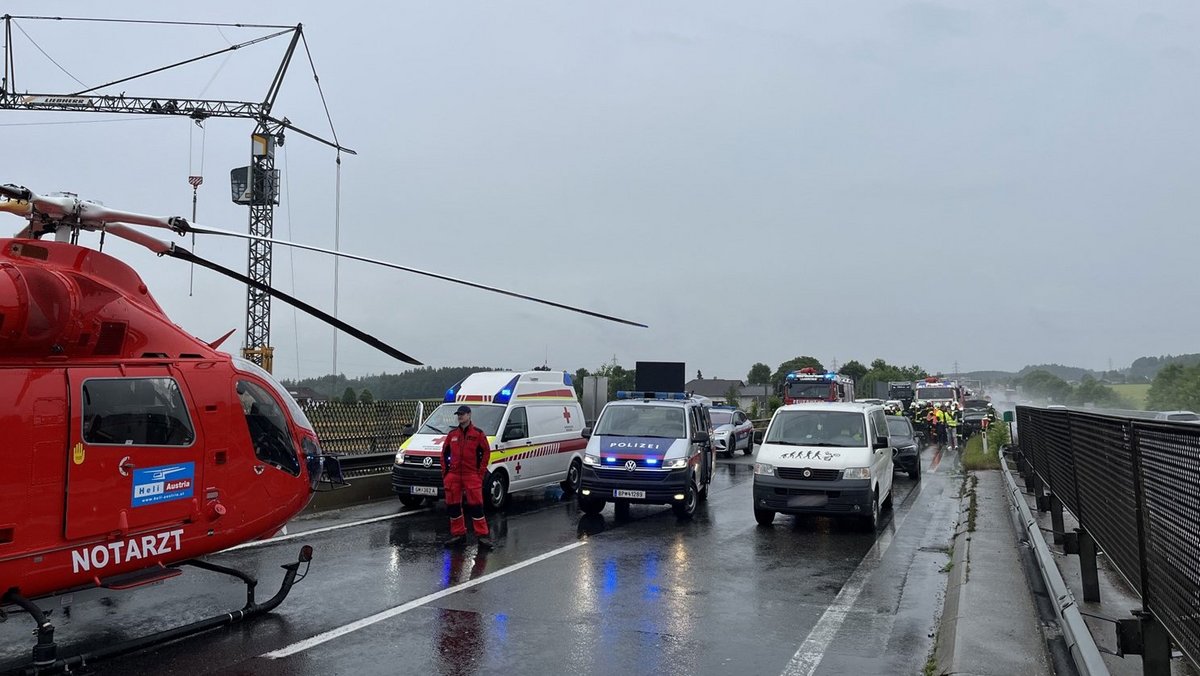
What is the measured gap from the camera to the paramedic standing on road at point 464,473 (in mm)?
11250

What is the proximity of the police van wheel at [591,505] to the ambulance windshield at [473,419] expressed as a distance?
195cm

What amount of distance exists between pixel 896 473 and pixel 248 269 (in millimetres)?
53431

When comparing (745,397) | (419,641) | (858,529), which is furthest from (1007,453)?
(745,397)

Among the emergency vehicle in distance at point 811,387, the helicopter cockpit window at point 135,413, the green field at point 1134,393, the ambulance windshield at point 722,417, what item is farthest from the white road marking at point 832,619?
the green field at point 1134,393

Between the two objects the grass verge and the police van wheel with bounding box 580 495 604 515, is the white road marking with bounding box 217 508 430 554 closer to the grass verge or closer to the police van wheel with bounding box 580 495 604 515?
the police van wheel with bounding box 580 495 604 515

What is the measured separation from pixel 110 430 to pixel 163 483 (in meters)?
0.62

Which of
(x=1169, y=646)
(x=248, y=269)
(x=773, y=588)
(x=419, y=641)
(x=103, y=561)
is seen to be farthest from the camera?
(x=248, y=269)

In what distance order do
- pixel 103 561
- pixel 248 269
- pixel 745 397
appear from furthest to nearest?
pixel 745 397 → pixel 248 269 → pixel 103 561

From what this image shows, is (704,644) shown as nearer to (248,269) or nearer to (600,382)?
(600,382)

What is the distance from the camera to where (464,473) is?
37.1ft

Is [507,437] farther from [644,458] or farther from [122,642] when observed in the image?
[122,642]

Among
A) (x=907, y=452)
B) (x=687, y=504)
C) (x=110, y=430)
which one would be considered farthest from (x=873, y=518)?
(x=110, y=430)

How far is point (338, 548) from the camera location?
10.9 m

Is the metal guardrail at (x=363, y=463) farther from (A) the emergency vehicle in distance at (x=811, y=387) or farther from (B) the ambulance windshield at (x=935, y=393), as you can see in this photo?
(B) the ambulance windshield at (x=935, y=393)
